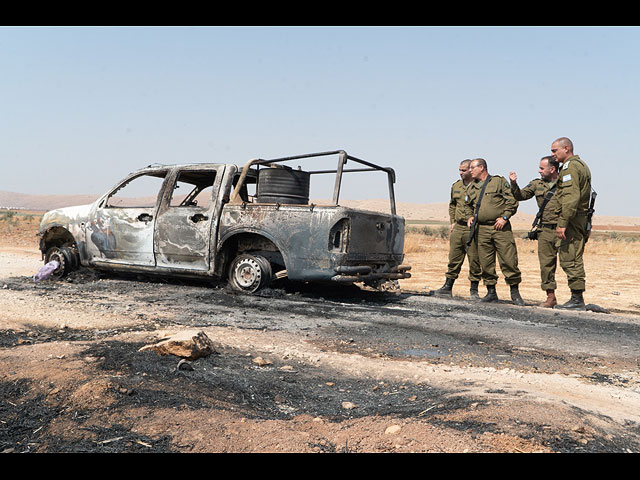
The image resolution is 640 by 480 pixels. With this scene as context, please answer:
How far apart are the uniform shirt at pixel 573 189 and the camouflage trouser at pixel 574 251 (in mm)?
184

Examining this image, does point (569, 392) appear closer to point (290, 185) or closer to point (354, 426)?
point (354, 426)

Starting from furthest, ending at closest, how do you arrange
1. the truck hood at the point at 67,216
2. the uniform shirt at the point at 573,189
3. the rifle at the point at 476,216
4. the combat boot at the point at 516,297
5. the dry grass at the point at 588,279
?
the dry grass at the point at 588,279 < the truck hood at the point at 67,216 < the rifle at the point at 476,216 < the combat boot at the point at 516,297 < the uniform shirt at the point at 573,189

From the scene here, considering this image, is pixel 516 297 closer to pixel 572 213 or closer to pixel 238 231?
pixel 572 213

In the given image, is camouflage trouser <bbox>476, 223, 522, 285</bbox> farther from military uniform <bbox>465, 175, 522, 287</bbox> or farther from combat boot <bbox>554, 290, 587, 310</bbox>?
combat boot <bbox>554, 290, 587, 310</bbox>

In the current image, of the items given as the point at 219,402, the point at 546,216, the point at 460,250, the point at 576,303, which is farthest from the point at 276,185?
the point at 219,402

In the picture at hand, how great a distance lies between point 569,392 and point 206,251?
194 inches

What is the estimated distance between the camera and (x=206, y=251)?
6922mm

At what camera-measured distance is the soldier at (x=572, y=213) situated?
6672 mm

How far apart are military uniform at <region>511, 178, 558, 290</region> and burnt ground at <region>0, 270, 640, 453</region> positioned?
95 cm

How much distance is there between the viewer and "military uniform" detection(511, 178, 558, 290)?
710 cm

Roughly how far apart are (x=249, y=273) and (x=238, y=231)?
578 millimetres

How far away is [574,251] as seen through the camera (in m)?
6.84

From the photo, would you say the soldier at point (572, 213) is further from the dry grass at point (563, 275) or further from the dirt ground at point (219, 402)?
the dirt ground at point (219, 402)

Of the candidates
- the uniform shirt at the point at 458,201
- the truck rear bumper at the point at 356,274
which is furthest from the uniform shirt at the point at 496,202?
the truck rear bumper at the point at 356,274
